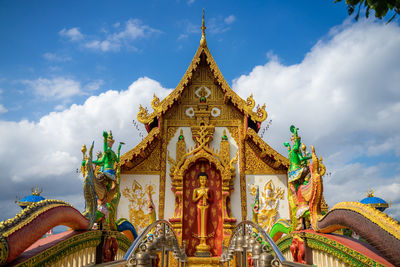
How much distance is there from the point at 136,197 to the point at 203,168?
84.5 inches

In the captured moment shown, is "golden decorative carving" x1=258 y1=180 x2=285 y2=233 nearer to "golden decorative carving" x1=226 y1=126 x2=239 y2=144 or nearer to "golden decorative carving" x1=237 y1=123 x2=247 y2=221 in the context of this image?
"golden decorative carving" x1=237 y1=123 x2=247 y2=221

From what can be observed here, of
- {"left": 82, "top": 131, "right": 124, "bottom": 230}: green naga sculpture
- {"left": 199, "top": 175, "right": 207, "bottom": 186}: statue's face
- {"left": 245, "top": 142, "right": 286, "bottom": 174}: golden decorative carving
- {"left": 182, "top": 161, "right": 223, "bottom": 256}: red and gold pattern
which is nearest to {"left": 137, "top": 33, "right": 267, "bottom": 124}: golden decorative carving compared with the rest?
{"left": 245, "top": 142, "right": 286, "bottom": 174}: golden decorative carving

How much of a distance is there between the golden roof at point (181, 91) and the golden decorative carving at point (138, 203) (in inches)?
78.0

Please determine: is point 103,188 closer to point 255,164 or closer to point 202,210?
point 202,210

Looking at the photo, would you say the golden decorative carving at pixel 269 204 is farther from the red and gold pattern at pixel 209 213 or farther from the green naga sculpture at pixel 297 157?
the green naga sculpture at pixel 297 157

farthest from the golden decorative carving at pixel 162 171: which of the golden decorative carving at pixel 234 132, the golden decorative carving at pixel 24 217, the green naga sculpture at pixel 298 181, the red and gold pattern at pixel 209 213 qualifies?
the golden decorative carving at pixel 24 217

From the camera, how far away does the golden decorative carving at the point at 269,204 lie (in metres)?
8.28

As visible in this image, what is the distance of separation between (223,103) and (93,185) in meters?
5.73

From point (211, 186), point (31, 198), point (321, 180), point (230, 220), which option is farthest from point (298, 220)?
point (31, 198)

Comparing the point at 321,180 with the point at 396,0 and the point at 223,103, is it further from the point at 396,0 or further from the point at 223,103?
the point at 223,103

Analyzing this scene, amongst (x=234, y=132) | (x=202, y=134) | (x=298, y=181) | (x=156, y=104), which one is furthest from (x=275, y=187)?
(x=156, y=104)

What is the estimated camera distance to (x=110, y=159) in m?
5.60

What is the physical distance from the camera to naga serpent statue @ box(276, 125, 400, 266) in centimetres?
295

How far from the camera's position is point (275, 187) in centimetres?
859
